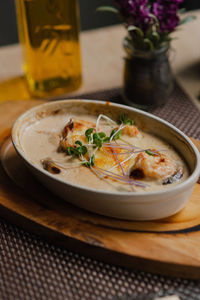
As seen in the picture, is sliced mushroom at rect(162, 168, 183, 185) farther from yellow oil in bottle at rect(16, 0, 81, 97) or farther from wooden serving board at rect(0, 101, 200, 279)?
yellow oil in bottle at rect(16, 0, 81, 97)

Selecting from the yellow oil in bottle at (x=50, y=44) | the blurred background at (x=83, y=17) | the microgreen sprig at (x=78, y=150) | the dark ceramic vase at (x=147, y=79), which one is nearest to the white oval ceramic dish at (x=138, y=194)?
the microgreen sprig at (x=78, y=150)

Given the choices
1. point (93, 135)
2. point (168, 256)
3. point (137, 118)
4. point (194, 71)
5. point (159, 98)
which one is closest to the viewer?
point (168, 256)

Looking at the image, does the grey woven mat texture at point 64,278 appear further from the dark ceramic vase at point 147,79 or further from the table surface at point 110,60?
the table surface at point 110,60

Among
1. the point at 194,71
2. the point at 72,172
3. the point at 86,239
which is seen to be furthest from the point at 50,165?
the point at 194,71

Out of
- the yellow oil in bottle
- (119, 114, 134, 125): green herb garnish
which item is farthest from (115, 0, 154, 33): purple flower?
(119, 114, 134, 125): green herb garnish

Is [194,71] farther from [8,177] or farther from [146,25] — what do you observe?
[8,177]

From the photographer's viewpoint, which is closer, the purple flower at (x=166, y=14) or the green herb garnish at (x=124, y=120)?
the green herb garnish at (x=124, y=120)
